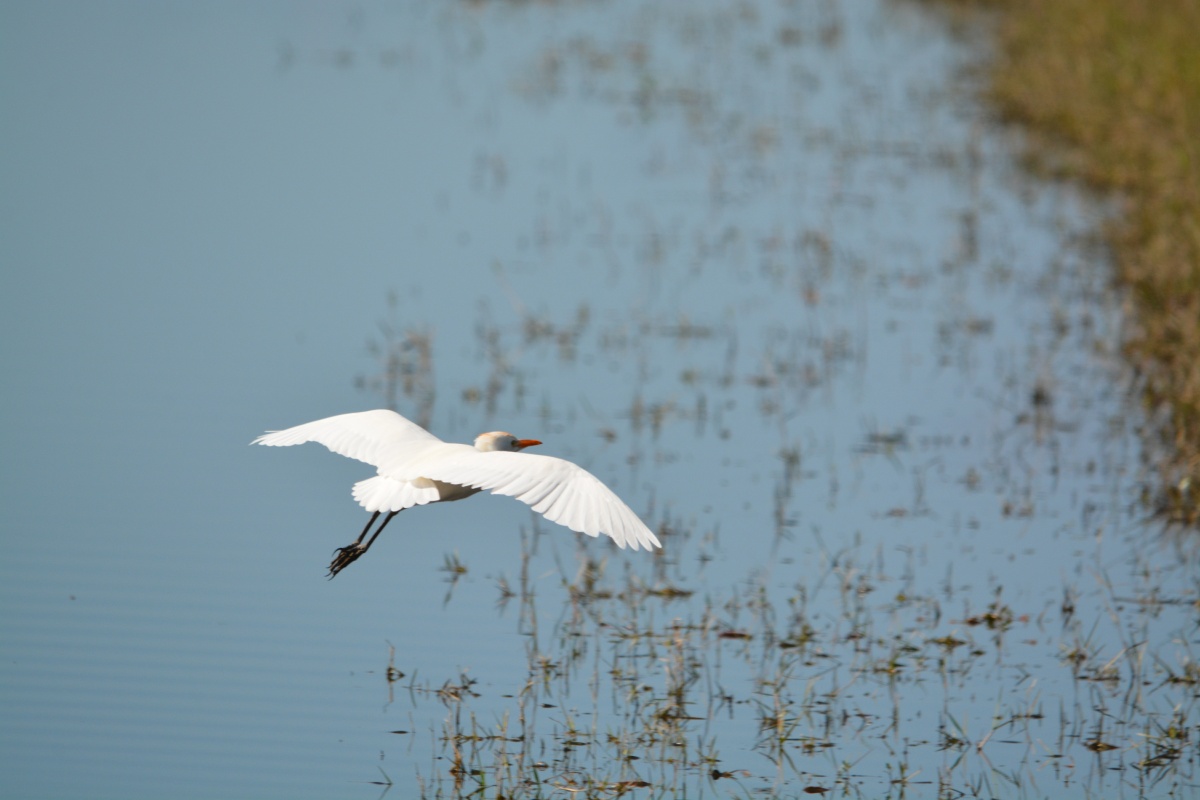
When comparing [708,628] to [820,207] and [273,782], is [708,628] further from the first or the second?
[820,207]

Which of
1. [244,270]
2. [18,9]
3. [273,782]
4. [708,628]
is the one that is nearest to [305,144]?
[244,270]

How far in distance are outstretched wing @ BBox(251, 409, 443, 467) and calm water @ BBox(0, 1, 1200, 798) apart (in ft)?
1.86

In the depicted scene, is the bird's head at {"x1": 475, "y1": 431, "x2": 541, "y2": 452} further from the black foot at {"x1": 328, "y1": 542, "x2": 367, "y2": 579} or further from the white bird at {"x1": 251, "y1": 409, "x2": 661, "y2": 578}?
the black foot at {"x1": 328, "y1": 542, "x2": 367, "y2": 579}

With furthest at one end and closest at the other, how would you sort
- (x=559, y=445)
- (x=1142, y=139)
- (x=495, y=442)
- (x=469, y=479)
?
(x=1142, y=139) < (x=559, y=445) < (x=495, y=442) < (x=469, y=479)

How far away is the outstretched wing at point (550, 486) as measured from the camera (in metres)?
4.94

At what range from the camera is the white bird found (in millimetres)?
4969

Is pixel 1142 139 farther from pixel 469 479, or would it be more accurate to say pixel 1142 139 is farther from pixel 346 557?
pixel 469 479

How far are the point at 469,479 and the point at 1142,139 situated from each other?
28.5 feet

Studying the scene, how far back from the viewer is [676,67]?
16391mm

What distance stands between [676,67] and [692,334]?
7859 millimetres

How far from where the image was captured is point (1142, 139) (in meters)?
12.2

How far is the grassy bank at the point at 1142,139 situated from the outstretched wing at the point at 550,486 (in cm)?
315

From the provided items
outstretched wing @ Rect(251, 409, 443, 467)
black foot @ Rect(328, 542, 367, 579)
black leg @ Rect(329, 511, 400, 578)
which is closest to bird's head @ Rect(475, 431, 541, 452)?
outstretched wing @ Rect(251, 409, 443, 467)

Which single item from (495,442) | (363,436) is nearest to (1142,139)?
(495,442)
